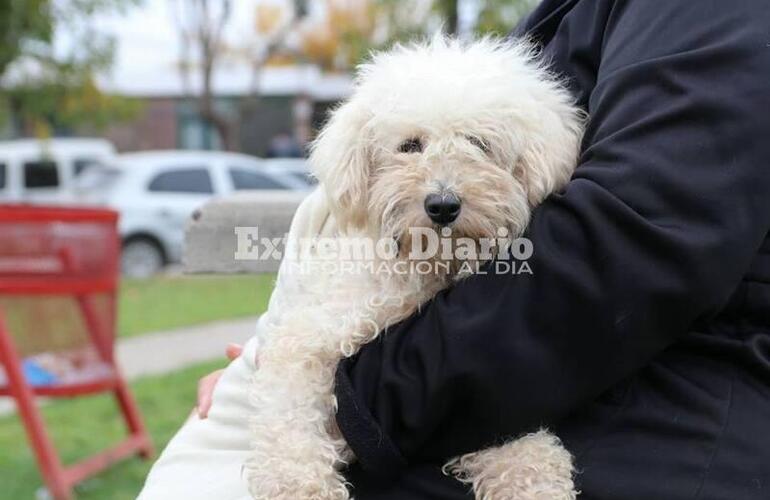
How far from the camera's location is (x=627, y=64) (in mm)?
1640

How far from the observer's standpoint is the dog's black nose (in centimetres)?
180

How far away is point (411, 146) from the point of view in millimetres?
1985

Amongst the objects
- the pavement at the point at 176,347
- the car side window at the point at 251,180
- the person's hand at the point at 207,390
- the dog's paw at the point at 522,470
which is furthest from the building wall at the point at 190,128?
the dog's paw at the point at 522,470

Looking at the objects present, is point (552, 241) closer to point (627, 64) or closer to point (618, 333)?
point (618, 333)

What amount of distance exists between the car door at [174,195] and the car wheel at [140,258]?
0.26 m

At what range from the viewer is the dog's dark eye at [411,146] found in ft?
6.47

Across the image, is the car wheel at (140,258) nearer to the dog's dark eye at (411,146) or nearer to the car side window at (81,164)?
the car side window at (81,164)

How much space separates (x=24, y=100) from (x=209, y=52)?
9.08 metres

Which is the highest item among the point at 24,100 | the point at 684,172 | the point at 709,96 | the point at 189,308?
the point at 709,96

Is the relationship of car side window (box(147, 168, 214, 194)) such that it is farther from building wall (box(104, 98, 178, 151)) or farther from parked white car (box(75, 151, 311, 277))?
building wall (box(104, 98, 178, 151))

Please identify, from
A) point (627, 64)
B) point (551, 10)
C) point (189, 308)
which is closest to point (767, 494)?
point (627, 64)

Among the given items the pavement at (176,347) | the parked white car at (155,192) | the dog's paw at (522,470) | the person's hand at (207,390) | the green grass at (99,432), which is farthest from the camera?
the parked white car at (155,192)

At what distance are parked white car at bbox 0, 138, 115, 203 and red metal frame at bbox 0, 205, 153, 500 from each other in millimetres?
13931

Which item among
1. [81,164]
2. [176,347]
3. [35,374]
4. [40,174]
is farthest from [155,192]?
[35,374]
